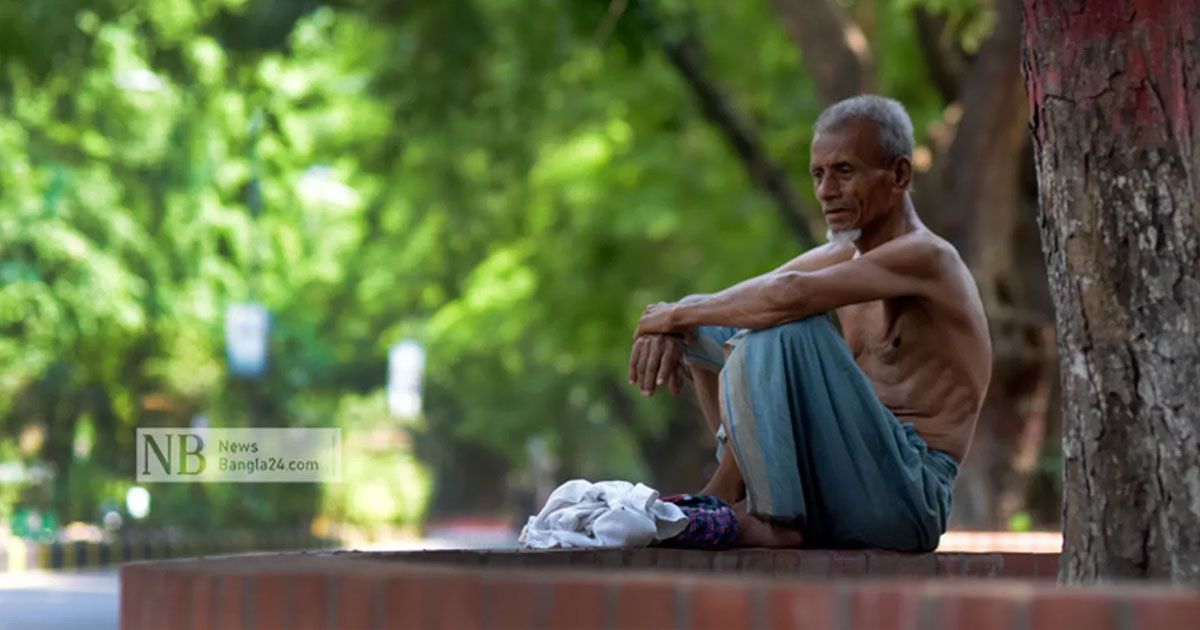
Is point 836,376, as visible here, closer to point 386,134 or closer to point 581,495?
point 581,495

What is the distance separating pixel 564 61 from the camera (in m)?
19.8

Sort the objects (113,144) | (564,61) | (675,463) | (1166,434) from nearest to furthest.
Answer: (1166,434) < (564,61) < (113,144) < (675,463)

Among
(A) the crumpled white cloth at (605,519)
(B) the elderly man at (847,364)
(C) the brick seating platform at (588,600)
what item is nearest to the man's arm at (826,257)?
(B) the elderly man at (847,364)

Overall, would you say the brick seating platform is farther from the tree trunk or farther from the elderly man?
the elderly man

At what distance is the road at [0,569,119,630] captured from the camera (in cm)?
1470

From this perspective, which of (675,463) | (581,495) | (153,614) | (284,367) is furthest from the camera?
(284,367)

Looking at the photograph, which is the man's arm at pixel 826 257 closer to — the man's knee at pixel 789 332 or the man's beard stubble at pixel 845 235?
the man's beard stubble at pixel 845 235

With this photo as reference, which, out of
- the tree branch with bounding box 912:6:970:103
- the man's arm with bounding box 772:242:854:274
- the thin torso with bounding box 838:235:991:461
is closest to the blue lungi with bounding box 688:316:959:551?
the thin torso with bounding box 838:235:991:461

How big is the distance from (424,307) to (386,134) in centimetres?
1859

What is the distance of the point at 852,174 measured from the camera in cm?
564

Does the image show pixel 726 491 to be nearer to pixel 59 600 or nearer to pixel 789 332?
pixel 789 332

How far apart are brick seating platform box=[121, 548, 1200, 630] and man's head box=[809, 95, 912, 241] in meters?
2.24

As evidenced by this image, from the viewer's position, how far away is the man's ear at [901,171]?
18.5 ft

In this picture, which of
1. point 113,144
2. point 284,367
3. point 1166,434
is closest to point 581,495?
point 1166,434
